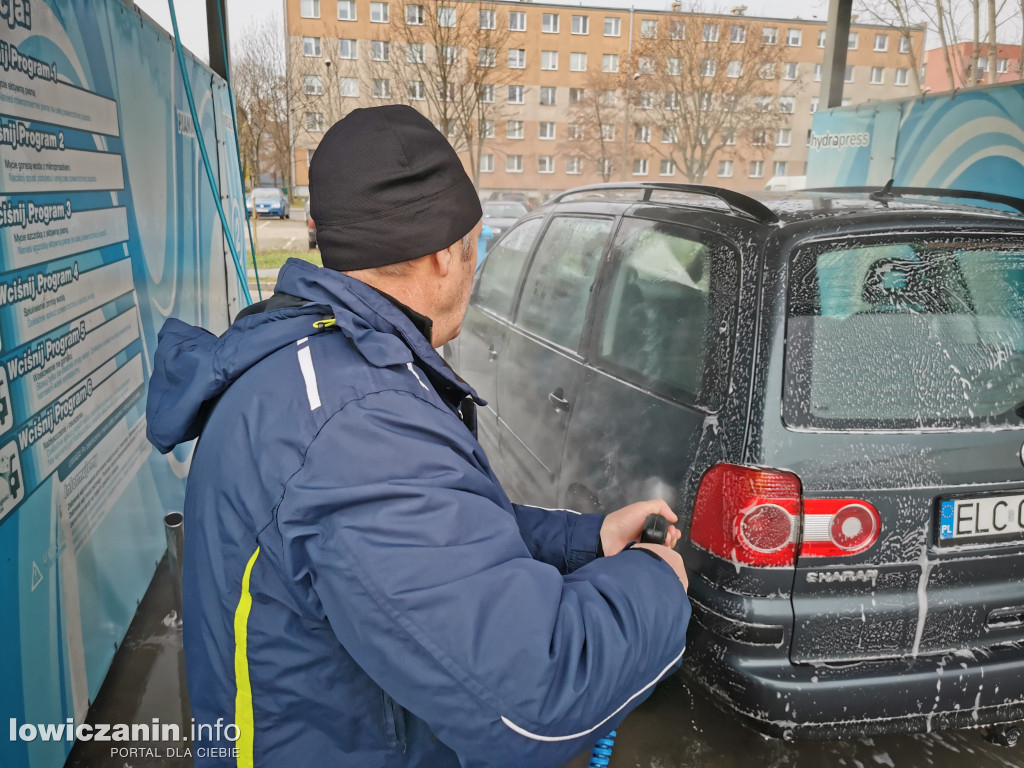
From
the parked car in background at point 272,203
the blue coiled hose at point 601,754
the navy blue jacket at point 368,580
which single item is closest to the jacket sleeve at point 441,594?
the navy blue jacket at point 368,580

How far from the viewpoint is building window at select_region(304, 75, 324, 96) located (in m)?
18.4

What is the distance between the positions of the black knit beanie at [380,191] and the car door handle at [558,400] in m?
1.93

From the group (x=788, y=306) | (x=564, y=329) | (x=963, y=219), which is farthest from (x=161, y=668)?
(x=963, y=219)

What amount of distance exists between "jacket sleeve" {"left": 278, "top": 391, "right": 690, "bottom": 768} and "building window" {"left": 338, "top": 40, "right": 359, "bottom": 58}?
39668 mm

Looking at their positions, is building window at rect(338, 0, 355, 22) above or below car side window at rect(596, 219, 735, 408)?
above

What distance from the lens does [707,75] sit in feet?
92.7

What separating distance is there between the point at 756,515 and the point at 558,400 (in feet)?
4.12

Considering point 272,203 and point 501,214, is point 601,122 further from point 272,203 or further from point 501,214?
point 501,214

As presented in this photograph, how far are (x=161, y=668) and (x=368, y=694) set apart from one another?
89.9 inches

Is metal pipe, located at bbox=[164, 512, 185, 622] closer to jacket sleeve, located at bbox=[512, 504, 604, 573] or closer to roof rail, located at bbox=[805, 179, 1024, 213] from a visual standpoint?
jacket sleeve, located at bbox=[512, 504, 604, 573]

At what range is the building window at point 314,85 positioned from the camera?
18.4 metres

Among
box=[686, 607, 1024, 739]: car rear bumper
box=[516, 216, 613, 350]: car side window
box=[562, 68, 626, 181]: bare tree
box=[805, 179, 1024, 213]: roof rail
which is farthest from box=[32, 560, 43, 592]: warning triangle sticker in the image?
box=[562, 68, 626, 181]: bare tree

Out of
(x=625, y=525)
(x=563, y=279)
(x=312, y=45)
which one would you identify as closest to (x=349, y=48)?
(x=312, y=45)

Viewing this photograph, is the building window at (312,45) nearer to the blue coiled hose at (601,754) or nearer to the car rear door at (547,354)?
the car rear door at (547,354)
